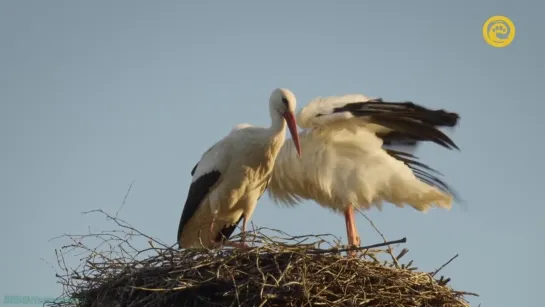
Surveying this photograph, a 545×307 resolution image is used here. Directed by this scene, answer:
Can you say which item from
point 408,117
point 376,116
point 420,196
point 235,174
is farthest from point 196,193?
point 420,196

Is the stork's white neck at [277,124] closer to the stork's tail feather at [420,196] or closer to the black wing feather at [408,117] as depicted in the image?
the black wing feather at [408,117]

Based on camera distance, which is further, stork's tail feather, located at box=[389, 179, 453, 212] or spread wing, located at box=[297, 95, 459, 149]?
Answer: stork's tail feather, located at box=[389, 179, 453, 212]

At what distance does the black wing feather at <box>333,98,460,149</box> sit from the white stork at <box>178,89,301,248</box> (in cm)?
125

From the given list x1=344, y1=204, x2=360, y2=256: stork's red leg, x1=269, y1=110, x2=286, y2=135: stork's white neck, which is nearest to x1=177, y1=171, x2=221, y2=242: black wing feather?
x1=269, y1=110, x2=286, y2=135: stork's white neck

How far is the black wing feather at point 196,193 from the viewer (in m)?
7.45

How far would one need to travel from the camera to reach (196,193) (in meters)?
7.58

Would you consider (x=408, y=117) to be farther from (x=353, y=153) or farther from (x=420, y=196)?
(x=420, y=196)

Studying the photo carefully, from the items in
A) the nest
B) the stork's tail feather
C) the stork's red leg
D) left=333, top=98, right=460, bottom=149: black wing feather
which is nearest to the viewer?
the nest

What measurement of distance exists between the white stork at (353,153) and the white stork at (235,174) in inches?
45.4

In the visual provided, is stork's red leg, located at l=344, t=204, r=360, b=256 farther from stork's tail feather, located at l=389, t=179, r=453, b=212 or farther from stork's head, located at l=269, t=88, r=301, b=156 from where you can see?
stork's head, located at l=269, t=88, r=301, b=156

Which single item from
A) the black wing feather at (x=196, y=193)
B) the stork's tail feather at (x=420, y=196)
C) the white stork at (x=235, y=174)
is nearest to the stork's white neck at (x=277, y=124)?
the white stork at (x=235, y=174)

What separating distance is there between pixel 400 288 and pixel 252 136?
1853 millimetres

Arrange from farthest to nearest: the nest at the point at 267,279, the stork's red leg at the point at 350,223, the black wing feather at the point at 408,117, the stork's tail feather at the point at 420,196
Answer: the stork's tail feather at the point at 420,196
the stork's red leg at the point at 350,223
the black wing feather at the point at 408,117
the nest at the point at 267,279

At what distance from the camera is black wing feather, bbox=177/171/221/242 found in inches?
293
